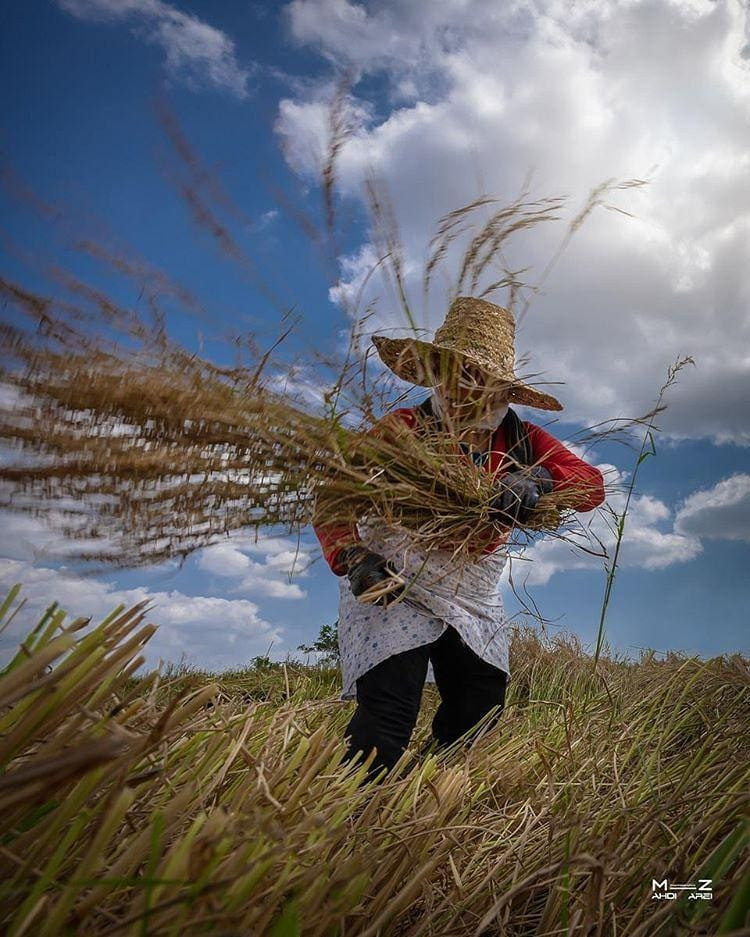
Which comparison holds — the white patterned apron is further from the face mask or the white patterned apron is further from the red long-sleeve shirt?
the face mask

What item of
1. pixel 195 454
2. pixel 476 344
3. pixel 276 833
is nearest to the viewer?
pixel 276 833

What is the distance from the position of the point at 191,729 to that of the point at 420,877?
526mm

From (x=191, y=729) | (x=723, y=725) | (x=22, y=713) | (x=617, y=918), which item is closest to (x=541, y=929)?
(x=617, y=918)

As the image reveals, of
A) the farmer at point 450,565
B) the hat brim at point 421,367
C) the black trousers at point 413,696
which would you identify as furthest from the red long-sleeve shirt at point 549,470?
the black trousers at point 413,696

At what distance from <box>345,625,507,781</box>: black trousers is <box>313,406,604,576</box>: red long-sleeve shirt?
13.3 inches

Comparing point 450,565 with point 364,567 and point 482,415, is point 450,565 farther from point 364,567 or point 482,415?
point 482,415

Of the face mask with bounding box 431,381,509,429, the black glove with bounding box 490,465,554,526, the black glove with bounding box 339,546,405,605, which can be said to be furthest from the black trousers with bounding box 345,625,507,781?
the face mask with bounding box 431,381,509,429

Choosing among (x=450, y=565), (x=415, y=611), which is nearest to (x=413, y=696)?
(x=415, y=611)

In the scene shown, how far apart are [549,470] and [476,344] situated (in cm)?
47

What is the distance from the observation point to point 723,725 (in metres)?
2.97

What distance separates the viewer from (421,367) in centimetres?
219

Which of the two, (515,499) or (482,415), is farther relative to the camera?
(482,415)

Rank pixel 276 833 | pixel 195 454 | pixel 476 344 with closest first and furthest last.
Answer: pixel 276 833, pixel 195 454, pixel 476 344

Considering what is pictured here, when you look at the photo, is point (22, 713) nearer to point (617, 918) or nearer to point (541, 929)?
point (541, 929)
